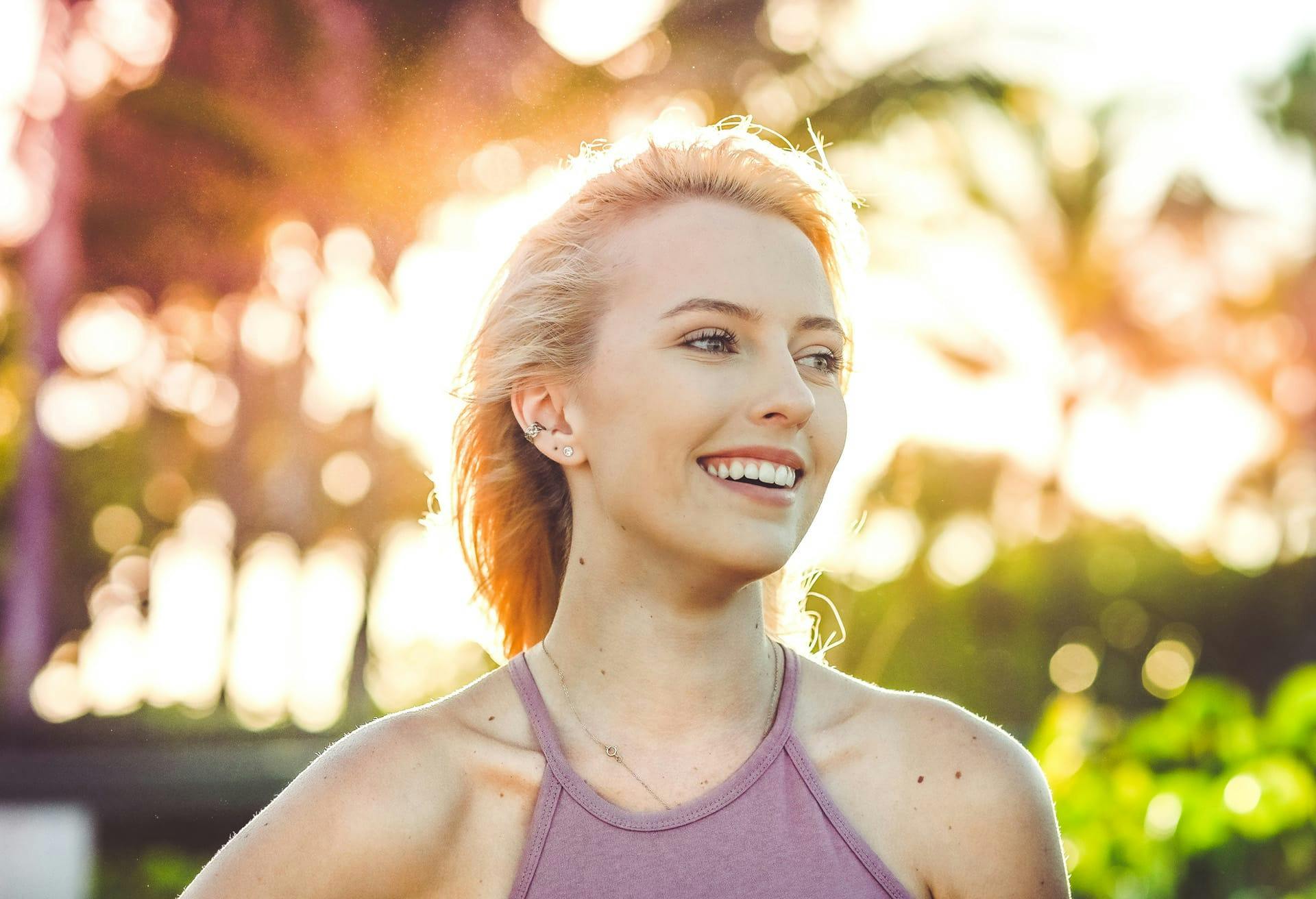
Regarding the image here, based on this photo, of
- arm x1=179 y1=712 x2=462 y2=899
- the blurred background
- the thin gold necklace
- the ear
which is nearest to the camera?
arm x1=179 y1=712 x2=462 y2=899

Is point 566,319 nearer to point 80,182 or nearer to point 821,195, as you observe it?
point 821,195

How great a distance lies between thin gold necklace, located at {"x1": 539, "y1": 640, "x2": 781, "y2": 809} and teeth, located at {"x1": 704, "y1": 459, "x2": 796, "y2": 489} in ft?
1.15

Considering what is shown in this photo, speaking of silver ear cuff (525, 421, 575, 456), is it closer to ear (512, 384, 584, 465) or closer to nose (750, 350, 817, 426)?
ear (512, 384, 584, 465)

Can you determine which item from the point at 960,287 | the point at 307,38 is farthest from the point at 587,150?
the point at 307,38

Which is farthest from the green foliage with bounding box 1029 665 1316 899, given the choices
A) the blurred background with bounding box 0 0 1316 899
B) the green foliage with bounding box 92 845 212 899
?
the green foliage with bounding box 92 845 212 899

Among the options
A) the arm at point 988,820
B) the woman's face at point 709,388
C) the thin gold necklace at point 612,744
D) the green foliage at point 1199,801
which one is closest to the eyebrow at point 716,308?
the woman's face at point 709,388

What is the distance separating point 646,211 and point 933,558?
5.59 metres

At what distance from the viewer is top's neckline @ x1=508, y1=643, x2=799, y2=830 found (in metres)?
1.75

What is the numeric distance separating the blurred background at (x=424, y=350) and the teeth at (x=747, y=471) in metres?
3.69

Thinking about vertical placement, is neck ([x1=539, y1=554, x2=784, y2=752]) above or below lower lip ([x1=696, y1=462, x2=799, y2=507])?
below

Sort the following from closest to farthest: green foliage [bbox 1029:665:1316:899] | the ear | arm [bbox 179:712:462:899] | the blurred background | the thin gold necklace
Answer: arm [bbox 179:712:462:899], the thin gold necklace, the ear, green foliage [bbox 1029:665:1316:899], the blurred background

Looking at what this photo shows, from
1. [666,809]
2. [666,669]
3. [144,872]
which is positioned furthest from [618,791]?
[144,872]

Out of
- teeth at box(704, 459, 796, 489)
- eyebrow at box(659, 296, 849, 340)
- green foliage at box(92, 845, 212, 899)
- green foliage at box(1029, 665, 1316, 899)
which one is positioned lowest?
green foliage at box(92, 845, 212, 899)

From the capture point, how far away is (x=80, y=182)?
8.09 meters
